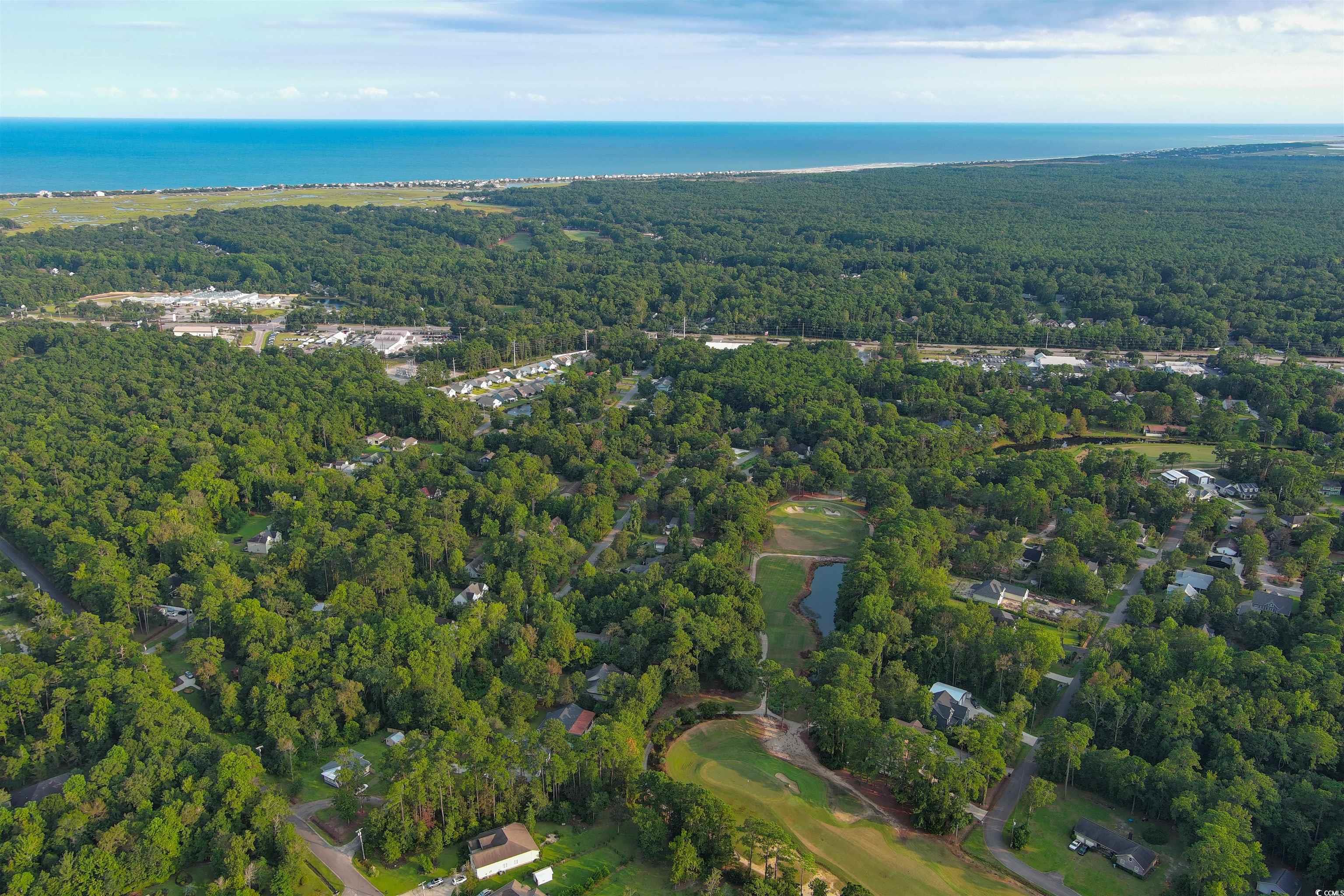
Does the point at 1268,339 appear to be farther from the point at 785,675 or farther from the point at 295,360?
the point at 295,360

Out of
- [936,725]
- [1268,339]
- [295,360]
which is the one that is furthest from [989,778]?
[1268,339]

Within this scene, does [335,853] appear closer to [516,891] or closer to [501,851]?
[501,851]

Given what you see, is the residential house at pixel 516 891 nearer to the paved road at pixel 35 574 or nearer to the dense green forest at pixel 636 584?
the dense green forest at pixel 636 584

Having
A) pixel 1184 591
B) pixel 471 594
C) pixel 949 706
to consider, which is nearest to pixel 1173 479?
pixel 1184 591

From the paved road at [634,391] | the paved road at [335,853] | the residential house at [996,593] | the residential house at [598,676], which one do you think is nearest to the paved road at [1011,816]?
the residential house at [996,593]

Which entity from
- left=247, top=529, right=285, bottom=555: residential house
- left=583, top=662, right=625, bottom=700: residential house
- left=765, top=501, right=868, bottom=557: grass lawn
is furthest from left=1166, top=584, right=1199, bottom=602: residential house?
left=247, top=529, right=285, bottom=555: residential house

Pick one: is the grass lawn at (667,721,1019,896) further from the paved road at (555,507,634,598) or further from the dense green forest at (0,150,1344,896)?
the paved road at (555,507,634,598)
